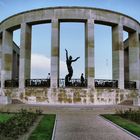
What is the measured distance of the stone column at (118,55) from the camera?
1017 inches

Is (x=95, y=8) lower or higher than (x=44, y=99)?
higher

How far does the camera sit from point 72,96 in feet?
76.4

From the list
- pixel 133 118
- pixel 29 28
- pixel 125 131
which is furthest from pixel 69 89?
pixel 125 131

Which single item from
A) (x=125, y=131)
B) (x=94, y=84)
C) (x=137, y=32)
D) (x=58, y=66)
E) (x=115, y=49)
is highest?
(x=137, y=32)

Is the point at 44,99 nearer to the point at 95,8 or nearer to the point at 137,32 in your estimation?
the point at 95,8

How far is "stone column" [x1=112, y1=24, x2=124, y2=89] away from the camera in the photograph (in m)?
25.8

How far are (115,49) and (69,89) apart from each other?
6563 mm

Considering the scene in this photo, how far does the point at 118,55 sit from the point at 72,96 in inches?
250

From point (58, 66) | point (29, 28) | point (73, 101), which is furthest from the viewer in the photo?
point (29, 28)

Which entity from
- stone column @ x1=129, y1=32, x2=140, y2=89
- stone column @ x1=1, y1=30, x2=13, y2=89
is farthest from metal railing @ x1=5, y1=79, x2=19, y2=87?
stone column @ x1=129, y1=32, x2=140, y2=89

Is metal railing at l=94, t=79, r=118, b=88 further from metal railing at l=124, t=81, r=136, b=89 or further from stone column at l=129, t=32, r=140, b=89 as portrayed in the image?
stone column at l=129, t=32, r=140, b=89

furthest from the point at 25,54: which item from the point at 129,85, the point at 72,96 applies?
the point at 129,85

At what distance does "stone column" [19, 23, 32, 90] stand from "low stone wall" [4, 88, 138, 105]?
5.92ft

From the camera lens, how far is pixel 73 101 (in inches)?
914
